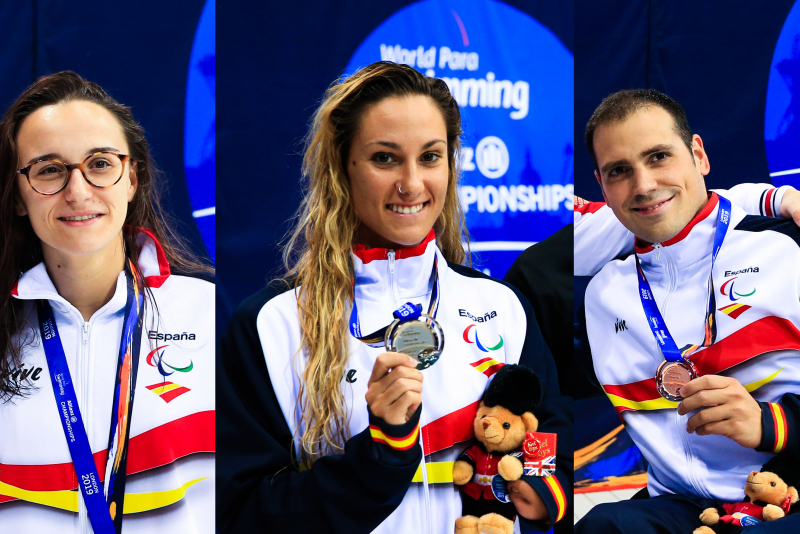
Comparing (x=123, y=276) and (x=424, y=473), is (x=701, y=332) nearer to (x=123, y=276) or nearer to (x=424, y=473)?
(x=424, y=473)

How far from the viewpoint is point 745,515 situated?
9.21 ft

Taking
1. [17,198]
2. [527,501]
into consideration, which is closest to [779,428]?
[527,501]

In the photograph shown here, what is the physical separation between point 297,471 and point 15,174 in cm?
135

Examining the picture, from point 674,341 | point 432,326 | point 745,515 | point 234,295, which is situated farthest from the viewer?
point 674,341

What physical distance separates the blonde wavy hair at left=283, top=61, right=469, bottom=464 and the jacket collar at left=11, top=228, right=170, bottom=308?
1.47 feet

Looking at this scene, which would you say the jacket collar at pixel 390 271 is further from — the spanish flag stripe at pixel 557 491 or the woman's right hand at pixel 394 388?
the spanish flag stripe at pixel 557 491

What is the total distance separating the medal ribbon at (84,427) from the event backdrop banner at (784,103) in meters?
2.98

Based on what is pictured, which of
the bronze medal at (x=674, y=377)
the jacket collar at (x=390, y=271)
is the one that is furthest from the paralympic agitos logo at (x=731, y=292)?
the jacket collar at (x=390, y=271)

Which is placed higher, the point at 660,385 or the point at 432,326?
the point at 432,326

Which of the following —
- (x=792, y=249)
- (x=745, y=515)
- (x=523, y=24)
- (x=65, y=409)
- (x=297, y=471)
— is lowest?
(x=745, y=515)

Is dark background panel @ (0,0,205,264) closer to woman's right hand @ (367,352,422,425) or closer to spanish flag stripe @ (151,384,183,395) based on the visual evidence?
spanish flag stripe @ (151,384,183,395)

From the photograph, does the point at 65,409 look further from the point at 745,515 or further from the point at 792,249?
the point at 792,249

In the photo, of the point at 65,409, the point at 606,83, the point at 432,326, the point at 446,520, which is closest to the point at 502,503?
the point at 446,520

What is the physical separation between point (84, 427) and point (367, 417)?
933 mm
